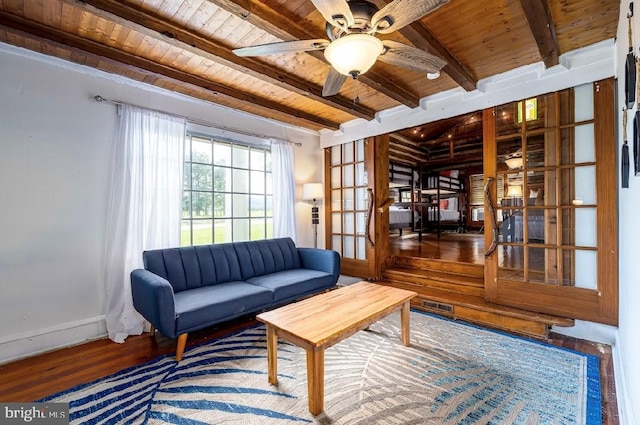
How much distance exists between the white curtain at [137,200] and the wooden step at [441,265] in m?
3.22

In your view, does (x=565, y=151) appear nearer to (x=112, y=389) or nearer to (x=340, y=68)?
(x=340, y=68)

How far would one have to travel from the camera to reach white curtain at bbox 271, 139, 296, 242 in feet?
→ 13.4

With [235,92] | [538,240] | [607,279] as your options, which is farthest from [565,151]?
[235,92]

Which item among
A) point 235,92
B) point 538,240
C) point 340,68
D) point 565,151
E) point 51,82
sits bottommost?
point 538,240

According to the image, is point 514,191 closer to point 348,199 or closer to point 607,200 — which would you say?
point 607,200

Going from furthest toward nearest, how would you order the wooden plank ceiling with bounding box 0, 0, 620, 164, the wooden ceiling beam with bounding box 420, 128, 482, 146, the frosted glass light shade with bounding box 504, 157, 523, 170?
1. the wooden ceiling beam with bounding box 420, 128, 482, 146
2. the frosted glass light shade with bounding box 504, 157, 523, 170
3. the wooden plank ceiling with bounding box 0, 0, 620, 164

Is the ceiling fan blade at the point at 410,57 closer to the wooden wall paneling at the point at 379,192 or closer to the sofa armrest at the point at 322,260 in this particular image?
the wooden wall paneling at the point at 379,192

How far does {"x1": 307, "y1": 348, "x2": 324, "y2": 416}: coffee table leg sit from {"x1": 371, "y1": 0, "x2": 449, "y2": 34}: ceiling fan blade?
1.93 metres

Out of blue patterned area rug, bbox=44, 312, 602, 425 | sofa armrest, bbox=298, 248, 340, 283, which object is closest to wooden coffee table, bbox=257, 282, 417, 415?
blue patterned area rug, bbox=44, 312, 602, 425

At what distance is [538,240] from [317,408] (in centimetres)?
264

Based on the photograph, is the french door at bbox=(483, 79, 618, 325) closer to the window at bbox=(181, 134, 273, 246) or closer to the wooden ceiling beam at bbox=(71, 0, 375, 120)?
the wooden ceiling beam at bbox=(71, 0, 375, 120)

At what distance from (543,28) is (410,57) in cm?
115

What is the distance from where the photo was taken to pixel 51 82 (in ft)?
8.02

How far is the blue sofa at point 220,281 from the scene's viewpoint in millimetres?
2188
